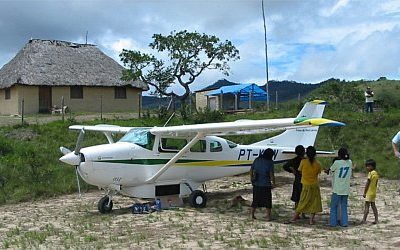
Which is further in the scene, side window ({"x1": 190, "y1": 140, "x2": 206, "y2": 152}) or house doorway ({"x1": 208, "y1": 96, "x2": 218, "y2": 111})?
house doorway ({"x1": 208, "y1": 96, "x2": 218, "y2": 111})

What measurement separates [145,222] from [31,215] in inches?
131

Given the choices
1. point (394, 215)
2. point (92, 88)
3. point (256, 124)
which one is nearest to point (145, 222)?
point (256, 124)

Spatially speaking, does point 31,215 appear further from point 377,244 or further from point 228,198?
point 377,244

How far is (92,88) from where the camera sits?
37.2 metres

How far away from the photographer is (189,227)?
34.1 ft

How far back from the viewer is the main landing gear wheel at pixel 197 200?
13.3 m

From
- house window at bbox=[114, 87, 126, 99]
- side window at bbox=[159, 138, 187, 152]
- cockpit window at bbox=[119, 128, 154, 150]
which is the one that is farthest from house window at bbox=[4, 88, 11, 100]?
side window at bbox=[159, 138, 187, 152]

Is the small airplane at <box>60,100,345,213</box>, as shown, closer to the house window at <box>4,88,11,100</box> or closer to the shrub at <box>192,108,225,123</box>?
the shrub at <box>192,108,225,123</box>

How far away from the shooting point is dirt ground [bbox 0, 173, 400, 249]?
8930mm

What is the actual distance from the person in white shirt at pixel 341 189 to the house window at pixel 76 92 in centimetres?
2878

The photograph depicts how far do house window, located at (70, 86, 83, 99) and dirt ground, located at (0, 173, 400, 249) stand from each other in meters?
22.5

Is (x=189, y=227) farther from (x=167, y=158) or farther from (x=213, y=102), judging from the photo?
(x=213, y=102)

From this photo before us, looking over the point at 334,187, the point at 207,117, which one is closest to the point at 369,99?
the point at 207,117

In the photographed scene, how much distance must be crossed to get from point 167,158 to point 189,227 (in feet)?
11.2
